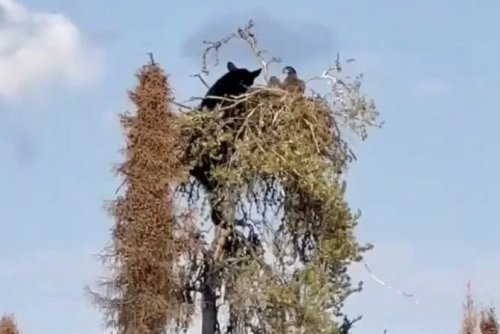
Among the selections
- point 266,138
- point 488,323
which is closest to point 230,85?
point 266,138

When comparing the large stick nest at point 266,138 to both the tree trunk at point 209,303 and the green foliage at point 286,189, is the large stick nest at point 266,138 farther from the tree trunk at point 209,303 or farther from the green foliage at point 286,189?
the tree trunk at point 209,303

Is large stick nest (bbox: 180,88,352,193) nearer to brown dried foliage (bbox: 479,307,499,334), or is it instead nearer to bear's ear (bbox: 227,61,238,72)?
bear's ear (bbox: 227,61,238,72)

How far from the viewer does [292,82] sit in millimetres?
10461

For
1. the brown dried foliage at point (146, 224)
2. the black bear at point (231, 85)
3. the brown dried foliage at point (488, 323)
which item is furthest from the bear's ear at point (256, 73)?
the brown dried foliage at point (488, 323)

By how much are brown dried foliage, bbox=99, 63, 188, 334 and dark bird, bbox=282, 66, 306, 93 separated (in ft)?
3.76

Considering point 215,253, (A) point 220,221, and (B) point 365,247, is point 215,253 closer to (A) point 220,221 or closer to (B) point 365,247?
(A) point 220,221

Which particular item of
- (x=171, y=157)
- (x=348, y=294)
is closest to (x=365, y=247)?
(x=348, y=294)

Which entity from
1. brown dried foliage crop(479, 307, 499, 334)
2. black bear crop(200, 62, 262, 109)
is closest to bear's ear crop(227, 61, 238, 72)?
black bear crop(200, 62, 262, 109)

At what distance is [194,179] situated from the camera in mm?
10477

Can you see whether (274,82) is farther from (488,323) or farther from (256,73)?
(488,323)

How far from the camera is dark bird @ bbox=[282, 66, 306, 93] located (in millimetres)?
10438

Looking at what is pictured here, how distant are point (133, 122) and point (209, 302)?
1.73 meters

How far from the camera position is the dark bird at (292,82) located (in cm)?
1044

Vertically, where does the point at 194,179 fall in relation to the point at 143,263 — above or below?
above
